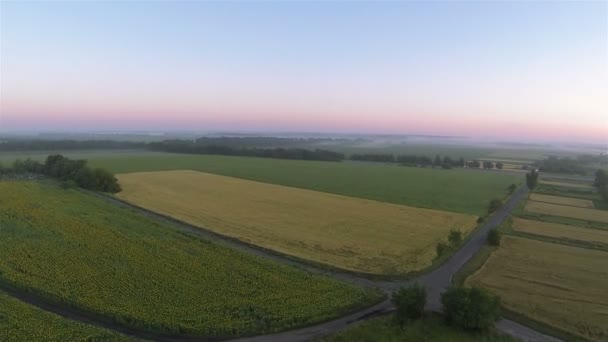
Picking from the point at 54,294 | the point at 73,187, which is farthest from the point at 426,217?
the point at 73,187

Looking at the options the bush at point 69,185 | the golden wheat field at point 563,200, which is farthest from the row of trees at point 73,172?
the golden wheat field at point 563,200

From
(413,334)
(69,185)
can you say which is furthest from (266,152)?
(413,334)

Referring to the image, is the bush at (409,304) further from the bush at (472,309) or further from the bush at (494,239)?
the bush at (494,239)

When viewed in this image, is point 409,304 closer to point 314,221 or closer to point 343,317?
point 343,317

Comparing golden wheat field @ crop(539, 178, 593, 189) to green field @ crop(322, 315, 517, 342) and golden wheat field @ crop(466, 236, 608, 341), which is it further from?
green field @ crop(322, 315, 517, 342)

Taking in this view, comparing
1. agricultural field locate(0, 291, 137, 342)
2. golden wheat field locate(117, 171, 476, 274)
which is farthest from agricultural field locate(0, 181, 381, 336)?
golden wheat field locate(117, 171, 476, 274)

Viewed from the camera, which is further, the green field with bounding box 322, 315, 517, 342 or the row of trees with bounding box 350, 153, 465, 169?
the row of trees with bounding box 350, 153, 465, 169

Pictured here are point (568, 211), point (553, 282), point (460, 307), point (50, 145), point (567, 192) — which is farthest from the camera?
point (50, 145)

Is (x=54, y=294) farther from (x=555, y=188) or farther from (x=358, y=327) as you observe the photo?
(x=555, y=188)
